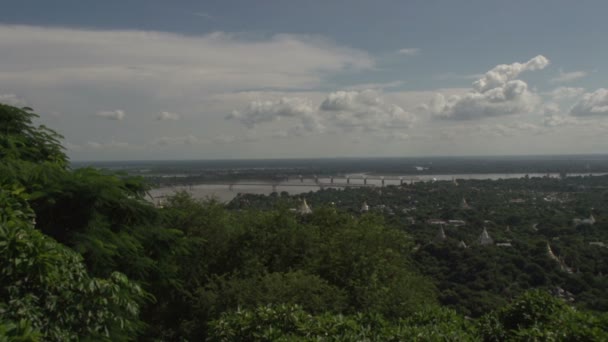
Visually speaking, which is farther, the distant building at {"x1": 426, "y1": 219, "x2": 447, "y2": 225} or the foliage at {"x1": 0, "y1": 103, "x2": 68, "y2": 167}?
the distant building at {"x1": 426, "y1": 219, "x2": 447, "y2": 225}

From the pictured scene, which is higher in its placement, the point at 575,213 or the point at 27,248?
the point at 27,248

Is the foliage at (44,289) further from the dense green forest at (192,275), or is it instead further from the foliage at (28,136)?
the foliage at (28,136)

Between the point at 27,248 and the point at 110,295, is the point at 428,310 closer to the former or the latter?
the point at 110,295

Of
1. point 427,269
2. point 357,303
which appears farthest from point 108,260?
point 427,269

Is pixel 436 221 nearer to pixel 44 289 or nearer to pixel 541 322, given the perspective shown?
pixel 541 322

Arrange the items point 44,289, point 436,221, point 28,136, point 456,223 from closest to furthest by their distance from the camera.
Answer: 1. point 44,289
2. point 28,136
3. point 456,223
4. point 436,221

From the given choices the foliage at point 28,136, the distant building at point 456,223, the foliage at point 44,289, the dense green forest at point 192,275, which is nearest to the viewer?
the foliage at point 44,289

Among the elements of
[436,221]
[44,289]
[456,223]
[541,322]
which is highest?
[44,289]

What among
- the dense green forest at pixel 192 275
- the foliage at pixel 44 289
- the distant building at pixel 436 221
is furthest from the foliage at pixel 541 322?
the distant building at pixel 436 221

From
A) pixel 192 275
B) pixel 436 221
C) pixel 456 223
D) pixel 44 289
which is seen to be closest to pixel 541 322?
pixel 44 289

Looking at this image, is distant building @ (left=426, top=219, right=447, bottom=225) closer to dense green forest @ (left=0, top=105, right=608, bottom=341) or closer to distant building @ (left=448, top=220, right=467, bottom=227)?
distant building @ (left=448, top=220, right=467, bottom=227)

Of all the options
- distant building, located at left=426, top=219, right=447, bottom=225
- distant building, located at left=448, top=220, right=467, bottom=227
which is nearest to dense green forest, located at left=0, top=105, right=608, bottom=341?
distant building, located at left=448, top=220, right=467, bottom=227
